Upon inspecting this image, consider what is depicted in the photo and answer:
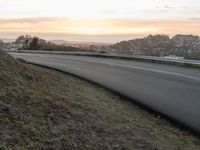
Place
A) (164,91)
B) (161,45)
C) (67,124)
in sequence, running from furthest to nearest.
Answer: (161,45) → (164,91) → (67,124)

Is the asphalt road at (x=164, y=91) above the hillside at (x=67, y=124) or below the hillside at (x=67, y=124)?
below

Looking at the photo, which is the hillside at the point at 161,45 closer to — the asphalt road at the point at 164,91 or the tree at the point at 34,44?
the tree at the point at 34,44

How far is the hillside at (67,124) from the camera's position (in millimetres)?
6711

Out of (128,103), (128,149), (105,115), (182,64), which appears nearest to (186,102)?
(128,103)

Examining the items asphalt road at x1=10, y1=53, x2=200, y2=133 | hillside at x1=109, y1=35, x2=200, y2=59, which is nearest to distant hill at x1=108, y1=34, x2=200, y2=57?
hillside at x1=109, y1=35, x2=200, y2=59

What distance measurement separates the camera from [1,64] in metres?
10.3

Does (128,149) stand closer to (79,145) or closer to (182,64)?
(79,145)

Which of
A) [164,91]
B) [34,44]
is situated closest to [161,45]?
[34,44]

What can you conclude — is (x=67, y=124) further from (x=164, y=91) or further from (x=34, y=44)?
(x=34, y=44)

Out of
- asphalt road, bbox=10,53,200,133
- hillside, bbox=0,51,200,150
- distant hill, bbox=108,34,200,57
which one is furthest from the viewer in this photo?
distant hill, bbox=108,34,200,57

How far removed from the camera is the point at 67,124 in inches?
301

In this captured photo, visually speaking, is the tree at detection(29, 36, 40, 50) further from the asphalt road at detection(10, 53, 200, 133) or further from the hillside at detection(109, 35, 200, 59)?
the asphalt road at detection(10, 53, 200, 133)

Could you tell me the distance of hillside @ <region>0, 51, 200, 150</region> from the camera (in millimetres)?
6711

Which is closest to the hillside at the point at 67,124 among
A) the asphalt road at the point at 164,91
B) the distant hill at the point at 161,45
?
the asphalt road at the point at 164,91
